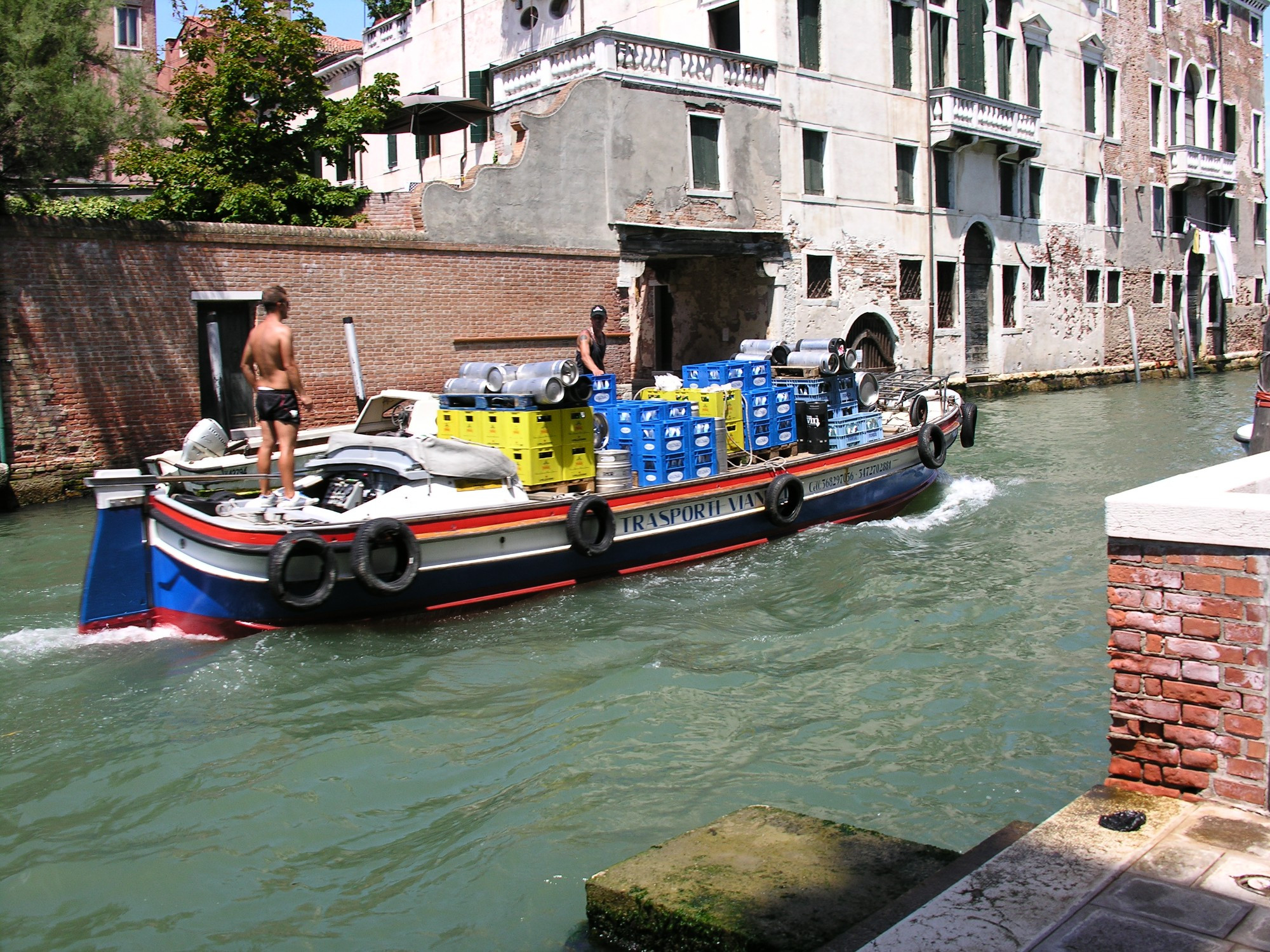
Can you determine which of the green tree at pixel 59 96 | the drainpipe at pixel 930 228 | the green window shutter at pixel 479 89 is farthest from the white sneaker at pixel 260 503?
the drainpipe at pixel 930 228

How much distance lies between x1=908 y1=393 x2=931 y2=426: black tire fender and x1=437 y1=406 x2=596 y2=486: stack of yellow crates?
5534mm

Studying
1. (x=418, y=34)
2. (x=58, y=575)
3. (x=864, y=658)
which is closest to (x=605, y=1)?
(x=418, y=34)

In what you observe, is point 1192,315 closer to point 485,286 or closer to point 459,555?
point 485,286

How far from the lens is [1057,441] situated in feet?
59.9

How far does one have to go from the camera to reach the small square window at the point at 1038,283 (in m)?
28.6

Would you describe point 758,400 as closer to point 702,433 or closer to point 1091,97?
point 702,433

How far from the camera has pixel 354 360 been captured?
15383 millimetres

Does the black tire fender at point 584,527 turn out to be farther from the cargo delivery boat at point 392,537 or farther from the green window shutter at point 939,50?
the green window shutter at point 939,50

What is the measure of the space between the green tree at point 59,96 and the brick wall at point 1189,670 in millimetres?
13171

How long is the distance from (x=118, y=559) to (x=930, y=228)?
2049 centimetres

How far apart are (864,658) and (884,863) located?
4.01 meters

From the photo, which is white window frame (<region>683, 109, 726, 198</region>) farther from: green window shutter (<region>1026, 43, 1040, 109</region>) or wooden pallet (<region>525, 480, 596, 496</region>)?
green window shutter (<region>1026, 43, 1040, 109</region>)

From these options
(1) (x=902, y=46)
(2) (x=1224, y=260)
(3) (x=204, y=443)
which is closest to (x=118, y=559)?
(3) (x=204, y=443)

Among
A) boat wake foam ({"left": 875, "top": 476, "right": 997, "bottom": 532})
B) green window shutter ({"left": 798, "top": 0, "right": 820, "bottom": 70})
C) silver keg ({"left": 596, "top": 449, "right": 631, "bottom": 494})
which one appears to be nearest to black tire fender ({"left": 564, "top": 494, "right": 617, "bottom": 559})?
silver keg ({"left": 596, "top": 449, "right": 631, "bottom": 494})
